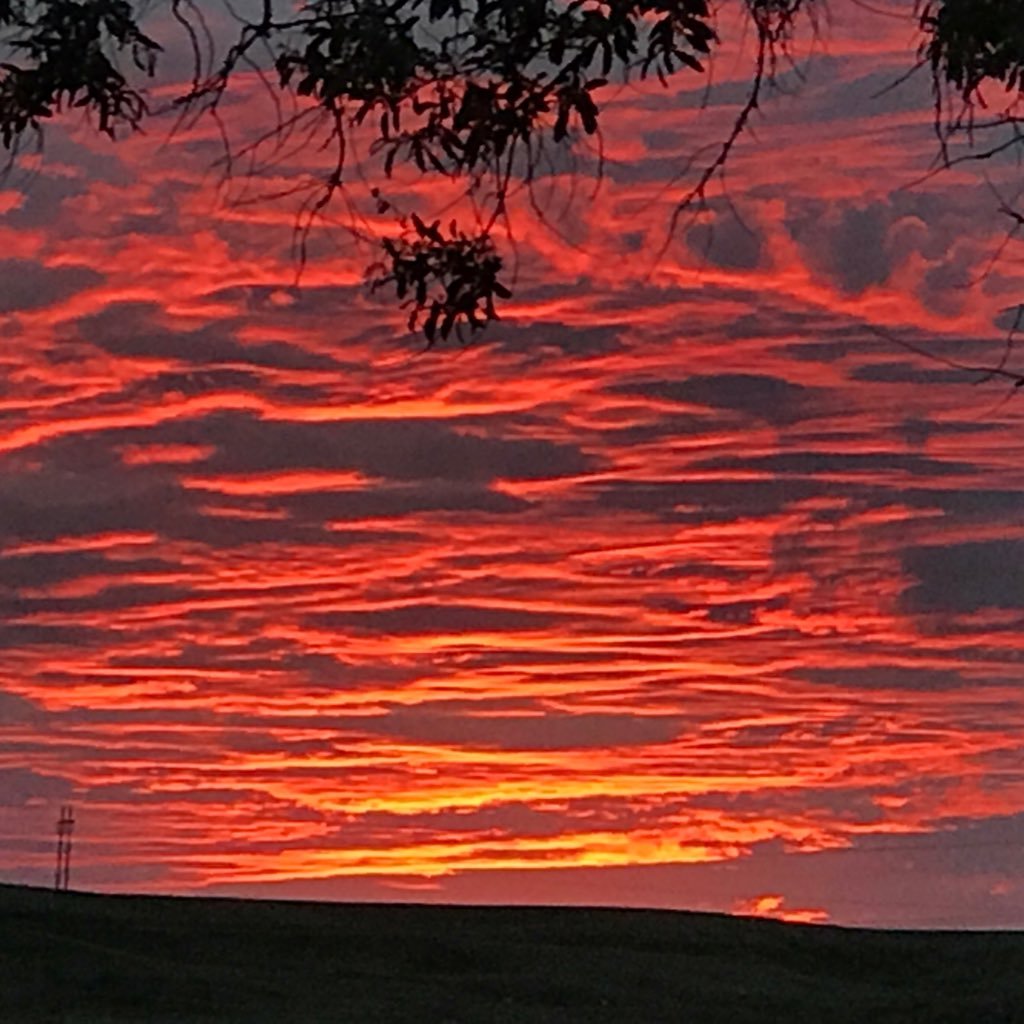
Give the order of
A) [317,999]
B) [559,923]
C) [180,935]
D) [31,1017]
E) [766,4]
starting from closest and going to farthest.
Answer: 1. [766,4]
2. [31,1017]
3. [317,999]
4. [180,935]
5. [559,923]

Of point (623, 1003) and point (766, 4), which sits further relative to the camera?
point (623, 1003)

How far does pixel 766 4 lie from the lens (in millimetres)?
12883

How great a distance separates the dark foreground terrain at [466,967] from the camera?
19922 mm

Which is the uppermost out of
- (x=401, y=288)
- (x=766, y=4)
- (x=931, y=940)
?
(x=766, y=4)

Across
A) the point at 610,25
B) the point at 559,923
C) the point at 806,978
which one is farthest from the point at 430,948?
the point at 610,25

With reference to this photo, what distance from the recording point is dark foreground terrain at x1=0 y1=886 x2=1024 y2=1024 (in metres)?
19.9

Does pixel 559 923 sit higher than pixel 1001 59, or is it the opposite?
pixel 1001 59

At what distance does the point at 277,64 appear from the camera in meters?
12.4

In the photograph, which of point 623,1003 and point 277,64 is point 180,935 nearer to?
point 623,1003

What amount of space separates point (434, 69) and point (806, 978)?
1281cm

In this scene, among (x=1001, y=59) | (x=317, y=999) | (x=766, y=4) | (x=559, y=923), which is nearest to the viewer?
(x=1001, y=59)

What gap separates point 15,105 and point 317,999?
996 cm

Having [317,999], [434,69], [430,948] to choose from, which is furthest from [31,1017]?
[434,69]

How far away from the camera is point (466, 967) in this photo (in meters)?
22.0
